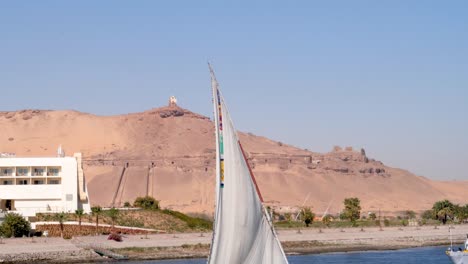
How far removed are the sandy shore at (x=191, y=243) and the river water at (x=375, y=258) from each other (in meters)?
3.84

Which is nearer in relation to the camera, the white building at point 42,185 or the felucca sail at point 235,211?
the felucca sail at point 235,211

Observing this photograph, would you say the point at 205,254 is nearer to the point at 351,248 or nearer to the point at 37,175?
the point at 351,248

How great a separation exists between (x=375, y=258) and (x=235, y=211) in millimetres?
47081

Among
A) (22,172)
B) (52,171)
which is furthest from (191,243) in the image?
(22,172)

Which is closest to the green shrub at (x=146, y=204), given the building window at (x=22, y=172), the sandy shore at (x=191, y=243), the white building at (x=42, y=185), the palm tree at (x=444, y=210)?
the white building at (x=42, y=185)

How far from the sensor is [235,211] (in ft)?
89.8

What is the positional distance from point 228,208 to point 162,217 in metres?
68.8

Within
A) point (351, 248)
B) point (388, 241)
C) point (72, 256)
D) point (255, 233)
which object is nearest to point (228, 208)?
point (255, 233)

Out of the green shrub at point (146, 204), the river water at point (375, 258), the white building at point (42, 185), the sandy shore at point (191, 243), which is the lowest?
the river water at point (375, 258)

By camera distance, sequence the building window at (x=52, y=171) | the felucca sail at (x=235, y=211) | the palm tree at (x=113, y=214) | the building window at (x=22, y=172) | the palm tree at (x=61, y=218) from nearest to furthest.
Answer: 1. the felucca sail at (x=235, y=211)
2. the palm tree at (x=61, y=218)
3. the palm tree at (x=113, y=214)
4. the building window at (x=52, y=171)
5. the building window at (x=22, y=172)

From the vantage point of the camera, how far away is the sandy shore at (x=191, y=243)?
2874 inches

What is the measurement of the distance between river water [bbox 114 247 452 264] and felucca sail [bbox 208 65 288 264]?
132 feet

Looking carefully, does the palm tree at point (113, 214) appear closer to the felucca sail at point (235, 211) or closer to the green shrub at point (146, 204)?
the green shrub at point (146, 204)

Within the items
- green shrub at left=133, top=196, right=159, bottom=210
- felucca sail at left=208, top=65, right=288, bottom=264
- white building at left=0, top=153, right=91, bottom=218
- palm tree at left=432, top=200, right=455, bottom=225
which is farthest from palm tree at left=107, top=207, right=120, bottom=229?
felucca sail at left=208, top=65, right=288, bottom=264
